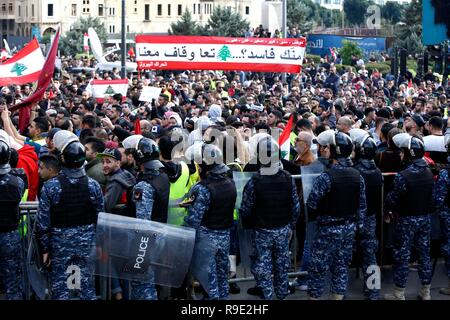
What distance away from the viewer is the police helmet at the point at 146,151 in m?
9.57

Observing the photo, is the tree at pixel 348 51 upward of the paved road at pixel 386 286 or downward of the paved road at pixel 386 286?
upward

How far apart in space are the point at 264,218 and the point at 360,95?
14.4 m

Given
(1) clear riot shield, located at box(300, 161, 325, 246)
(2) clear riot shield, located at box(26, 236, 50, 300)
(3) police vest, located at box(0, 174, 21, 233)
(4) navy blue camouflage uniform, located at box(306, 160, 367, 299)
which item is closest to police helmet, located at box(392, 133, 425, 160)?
(4) navy blue camouflage uniform, located at box(306, 160, 367, 299)

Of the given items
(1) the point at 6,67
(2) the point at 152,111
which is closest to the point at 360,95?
(2) the point at 152,111

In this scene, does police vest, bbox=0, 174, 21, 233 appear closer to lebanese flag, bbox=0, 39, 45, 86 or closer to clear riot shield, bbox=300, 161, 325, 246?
clear riot shield, bbox=300, 161, 325, 246

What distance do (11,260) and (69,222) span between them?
2.22ft

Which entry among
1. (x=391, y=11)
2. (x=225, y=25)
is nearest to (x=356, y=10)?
(x=391, y=11)

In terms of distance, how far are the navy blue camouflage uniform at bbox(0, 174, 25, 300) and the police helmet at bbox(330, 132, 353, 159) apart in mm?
3019

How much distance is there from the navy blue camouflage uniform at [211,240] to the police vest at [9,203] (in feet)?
5.15

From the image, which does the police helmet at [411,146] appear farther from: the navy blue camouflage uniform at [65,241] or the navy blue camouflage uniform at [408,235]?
the navy blue camouflage uniform at [65,241]

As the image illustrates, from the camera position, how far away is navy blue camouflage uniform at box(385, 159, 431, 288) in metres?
10.4

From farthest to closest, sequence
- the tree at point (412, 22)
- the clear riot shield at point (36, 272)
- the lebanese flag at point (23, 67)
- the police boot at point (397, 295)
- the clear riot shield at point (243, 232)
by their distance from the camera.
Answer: the tree at point (412, 22) < the lebanese flag at point (23, 67) < the police boot at point (397, 295) < the clear riot shield at point (243, 232) < the clear riot shield at point (36, 272)

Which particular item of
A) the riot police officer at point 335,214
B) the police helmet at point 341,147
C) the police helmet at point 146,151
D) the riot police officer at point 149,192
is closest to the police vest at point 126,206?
the riot police officer at point 149,192

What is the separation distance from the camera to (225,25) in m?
74.4
